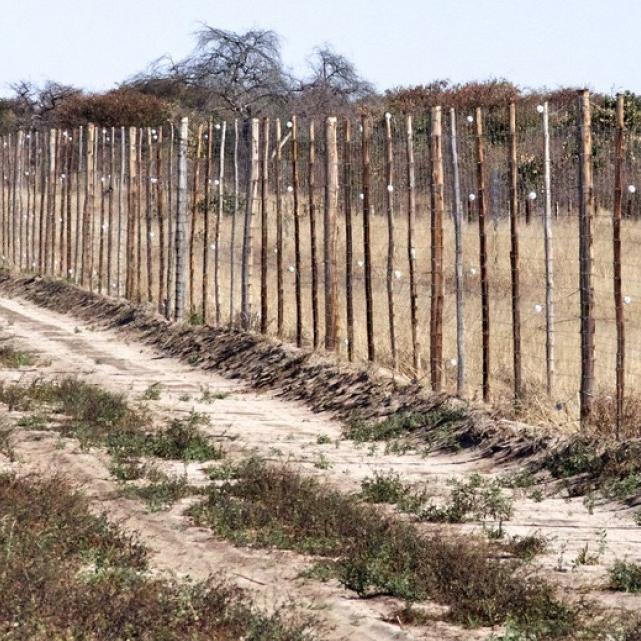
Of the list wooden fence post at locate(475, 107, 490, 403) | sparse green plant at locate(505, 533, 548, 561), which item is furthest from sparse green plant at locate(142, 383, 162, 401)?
sparse green plant at locate(505, 533, 548, 561)

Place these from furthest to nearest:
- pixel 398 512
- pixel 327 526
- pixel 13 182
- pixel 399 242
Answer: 1. pixel 13 182
2. pixel 399 242
3. pixel 398 512
4. pixel 327 526

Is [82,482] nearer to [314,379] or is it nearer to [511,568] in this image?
[511,568]

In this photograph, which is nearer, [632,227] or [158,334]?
[158,334]

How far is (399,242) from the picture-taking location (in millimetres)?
22609

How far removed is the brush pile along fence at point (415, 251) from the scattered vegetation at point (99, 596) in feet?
14.1

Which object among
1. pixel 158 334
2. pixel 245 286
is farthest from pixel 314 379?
pixel 158 334

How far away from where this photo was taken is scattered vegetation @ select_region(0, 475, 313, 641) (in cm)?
543

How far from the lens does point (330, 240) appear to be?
1427 cm

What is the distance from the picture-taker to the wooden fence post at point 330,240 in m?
14.0

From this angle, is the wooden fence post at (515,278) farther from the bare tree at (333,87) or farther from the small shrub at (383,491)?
the bare tree at (333,87)

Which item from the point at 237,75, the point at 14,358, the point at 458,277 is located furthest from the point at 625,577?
the point at 237,75

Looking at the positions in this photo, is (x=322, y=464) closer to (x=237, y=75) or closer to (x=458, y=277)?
(x=458, y=277)

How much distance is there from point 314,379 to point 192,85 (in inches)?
1292

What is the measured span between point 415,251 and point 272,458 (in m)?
6.41
